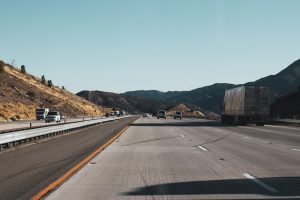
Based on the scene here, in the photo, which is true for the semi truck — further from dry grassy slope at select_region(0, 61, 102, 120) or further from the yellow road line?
dry grassy slope at select_region(0, 61, 102, 120)

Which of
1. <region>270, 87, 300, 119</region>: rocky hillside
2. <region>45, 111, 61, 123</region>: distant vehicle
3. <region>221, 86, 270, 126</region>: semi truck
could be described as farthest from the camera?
<region>270, 87, 300, 119</region>: rocky hillside

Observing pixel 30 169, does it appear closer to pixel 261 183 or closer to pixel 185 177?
pixel 185 177

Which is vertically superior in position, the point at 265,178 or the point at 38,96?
the point at 38,96

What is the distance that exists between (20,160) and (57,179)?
4.63 metres

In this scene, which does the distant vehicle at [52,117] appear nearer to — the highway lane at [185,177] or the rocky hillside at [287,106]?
the highway lane at [185,177]

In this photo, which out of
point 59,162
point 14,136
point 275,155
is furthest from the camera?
point 14,136

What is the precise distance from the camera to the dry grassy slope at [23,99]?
79500 millimetres

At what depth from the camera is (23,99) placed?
305ft

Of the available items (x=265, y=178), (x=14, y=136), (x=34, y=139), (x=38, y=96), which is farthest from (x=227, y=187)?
(x=38, y=96)

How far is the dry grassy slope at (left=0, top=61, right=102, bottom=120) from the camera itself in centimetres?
7950

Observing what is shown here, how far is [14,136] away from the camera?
20.1 m

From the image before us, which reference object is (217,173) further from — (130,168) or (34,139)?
(34,139)

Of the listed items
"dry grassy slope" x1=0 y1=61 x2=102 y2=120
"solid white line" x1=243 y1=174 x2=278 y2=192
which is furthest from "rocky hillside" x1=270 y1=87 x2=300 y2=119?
"solid white line" x1=243 y1=174 x2=278 y2=192

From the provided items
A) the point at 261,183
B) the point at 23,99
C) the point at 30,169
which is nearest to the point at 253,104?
the point at 30,169
